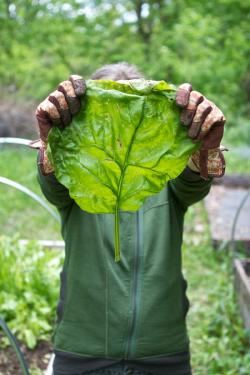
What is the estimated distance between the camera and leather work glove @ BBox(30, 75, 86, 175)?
98 centimetres

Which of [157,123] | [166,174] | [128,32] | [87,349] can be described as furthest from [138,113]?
[128,32]

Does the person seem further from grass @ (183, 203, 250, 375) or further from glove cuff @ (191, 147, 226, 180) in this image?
grass @ (183, 203, 250, 375)

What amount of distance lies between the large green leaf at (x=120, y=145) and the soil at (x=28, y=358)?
1886 millimetres

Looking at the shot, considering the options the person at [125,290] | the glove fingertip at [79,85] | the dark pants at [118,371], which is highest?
the glove fingertip at [79,85]

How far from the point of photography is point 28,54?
8.54m

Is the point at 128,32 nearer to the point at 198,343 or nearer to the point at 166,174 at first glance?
the point at 198,343

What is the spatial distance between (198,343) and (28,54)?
6.72 metres

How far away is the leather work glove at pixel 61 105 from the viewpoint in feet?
3.23

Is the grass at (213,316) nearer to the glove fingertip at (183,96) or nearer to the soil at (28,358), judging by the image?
the soil at (28,358)

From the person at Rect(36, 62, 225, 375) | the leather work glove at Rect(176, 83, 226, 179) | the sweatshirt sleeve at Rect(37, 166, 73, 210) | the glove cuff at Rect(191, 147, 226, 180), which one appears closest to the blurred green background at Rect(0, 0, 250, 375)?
the person at Rect(36, 62, 225, 375)

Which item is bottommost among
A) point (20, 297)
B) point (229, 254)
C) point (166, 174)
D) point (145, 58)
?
point (229, 254)

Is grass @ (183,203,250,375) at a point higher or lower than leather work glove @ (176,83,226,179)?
lower

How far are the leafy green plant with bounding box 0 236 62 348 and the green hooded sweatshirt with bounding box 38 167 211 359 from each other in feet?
4.89

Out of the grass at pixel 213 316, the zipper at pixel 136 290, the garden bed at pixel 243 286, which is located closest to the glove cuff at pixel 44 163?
the zipper at pixel 136 290
